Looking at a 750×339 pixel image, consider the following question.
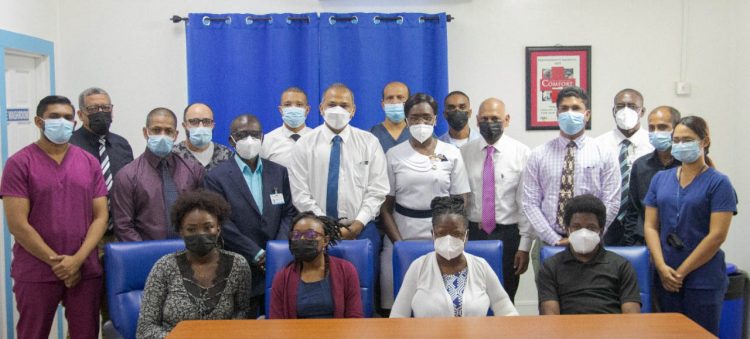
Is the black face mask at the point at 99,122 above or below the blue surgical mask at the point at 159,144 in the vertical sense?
above

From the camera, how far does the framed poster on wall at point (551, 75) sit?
5.08 meters

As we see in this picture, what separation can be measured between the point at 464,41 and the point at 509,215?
67.3 inches

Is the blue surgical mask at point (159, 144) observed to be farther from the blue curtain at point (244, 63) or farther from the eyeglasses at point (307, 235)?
the blue curtain at point (244, 63)

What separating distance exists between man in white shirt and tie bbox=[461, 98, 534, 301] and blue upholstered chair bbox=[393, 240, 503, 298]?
2.43ft

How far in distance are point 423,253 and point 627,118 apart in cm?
168

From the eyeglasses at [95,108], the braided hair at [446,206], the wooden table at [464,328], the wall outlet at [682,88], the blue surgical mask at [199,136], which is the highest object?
the wall outlet at [682,88]

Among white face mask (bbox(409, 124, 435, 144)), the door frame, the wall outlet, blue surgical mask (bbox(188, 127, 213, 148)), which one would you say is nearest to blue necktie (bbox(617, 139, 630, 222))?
white face mask (bbox(409, 124, 435, 144))

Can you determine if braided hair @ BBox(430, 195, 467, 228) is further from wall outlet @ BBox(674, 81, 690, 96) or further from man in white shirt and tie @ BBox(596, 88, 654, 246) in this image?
wall outlet @ BBox(674, 81, 690, 96)

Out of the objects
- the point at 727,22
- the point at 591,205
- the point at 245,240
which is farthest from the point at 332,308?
the point at 727,22

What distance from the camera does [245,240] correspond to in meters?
3.45

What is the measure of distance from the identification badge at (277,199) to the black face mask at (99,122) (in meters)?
1.05

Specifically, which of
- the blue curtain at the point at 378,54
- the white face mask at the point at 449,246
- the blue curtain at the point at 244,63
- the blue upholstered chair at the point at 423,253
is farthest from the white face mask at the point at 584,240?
the blue curtain at the point at 244,63

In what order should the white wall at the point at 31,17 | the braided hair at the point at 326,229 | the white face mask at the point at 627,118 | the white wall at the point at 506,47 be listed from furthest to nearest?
the white wall at the point at 506,47, the white wall at the point at 31,17, the white face mask at the point at 627,118, the braided hair at the point at 326,229

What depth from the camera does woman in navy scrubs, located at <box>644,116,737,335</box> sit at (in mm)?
3191
